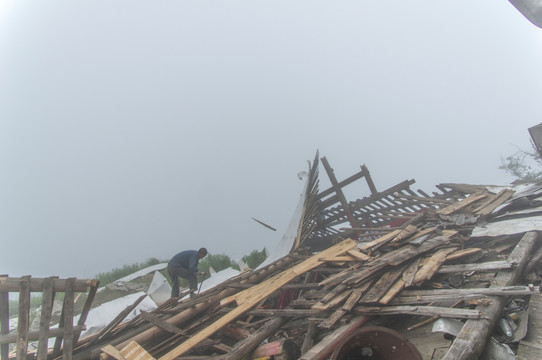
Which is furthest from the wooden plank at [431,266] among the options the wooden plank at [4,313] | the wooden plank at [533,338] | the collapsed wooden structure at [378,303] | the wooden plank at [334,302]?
the wooden plank at [4,313]

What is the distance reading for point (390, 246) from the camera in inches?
217

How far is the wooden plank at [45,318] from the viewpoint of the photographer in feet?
12.9

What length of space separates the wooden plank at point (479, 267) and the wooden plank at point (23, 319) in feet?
17.9

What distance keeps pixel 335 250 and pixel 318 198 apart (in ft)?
12.2

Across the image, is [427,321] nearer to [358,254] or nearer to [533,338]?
[533,338]

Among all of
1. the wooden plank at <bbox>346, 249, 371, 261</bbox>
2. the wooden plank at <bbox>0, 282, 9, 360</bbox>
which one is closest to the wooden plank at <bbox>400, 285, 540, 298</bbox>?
the wooden plank at <bbox>346, 249, 371, 261</bbox>

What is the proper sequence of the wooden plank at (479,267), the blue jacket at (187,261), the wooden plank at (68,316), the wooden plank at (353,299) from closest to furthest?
the wooden plank at (353,299) < the wooden plank at (479,267) < the wooden plank at (68,316) < the blue jacket at (187,261)

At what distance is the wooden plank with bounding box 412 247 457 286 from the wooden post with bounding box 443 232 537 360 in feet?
2.21

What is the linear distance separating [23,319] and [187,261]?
17.3ft

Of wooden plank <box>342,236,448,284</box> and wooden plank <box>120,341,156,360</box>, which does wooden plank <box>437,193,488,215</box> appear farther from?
wooden plank <box>120,341,156,360</box>

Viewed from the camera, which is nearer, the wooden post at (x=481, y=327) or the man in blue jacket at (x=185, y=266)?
the wooden post at (x=481, y=327)

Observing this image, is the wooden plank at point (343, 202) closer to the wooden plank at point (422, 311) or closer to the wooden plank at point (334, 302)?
the wooden plank at point (334, 302)

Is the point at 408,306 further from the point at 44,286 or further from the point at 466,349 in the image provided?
the point at 44,286

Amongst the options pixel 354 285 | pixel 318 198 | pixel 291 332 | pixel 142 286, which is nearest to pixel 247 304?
pixel 291 332
